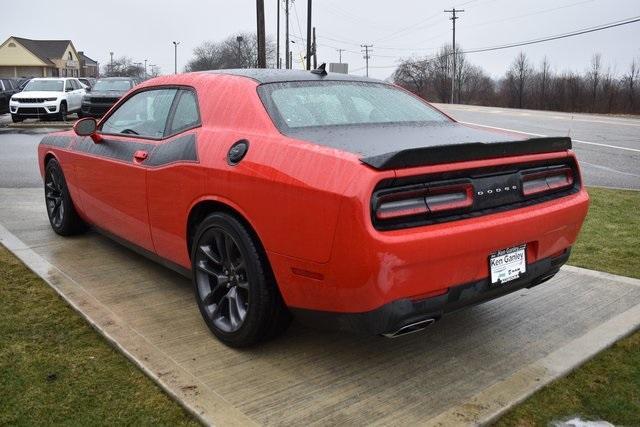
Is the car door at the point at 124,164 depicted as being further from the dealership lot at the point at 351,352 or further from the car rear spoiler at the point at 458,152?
the car rear spoiler at the point at 458,152

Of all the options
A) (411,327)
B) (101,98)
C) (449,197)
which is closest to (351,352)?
(411,327)

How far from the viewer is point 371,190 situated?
251 centimetres

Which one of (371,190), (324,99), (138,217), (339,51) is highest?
(339,51)

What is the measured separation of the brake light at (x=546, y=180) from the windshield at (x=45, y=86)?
74.5 feet

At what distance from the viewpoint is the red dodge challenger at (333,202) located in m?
2.60

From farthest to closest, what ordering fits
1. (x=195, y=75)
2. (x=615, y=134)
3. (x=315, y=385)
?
(x=615, y=134) → (x=195, y=75) → (x=315, y=385)

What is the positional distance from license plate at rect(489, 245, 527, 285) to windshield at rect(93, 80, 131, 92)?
21.8 metres

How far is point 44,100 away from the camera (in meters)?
21.7

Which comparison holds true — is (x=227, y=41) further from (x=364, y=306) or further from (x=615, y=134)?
(x=364, y=306)

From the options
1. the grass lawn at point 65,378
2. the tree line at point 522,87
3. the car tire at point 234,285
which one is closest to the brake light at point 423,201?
the car tire at point 234,285

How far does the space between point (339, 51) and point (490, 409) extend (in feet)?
353

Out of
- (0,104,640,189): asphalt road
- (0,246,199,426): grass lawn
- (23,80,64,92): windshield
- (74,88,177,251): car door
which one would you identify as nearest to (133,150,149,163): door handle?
(74,88,177,251): car door

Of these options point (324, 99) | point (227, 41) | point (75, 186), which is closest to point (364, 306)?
point (324, 99)

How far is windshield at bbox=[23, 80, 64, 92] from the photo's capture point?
22.7 metres
